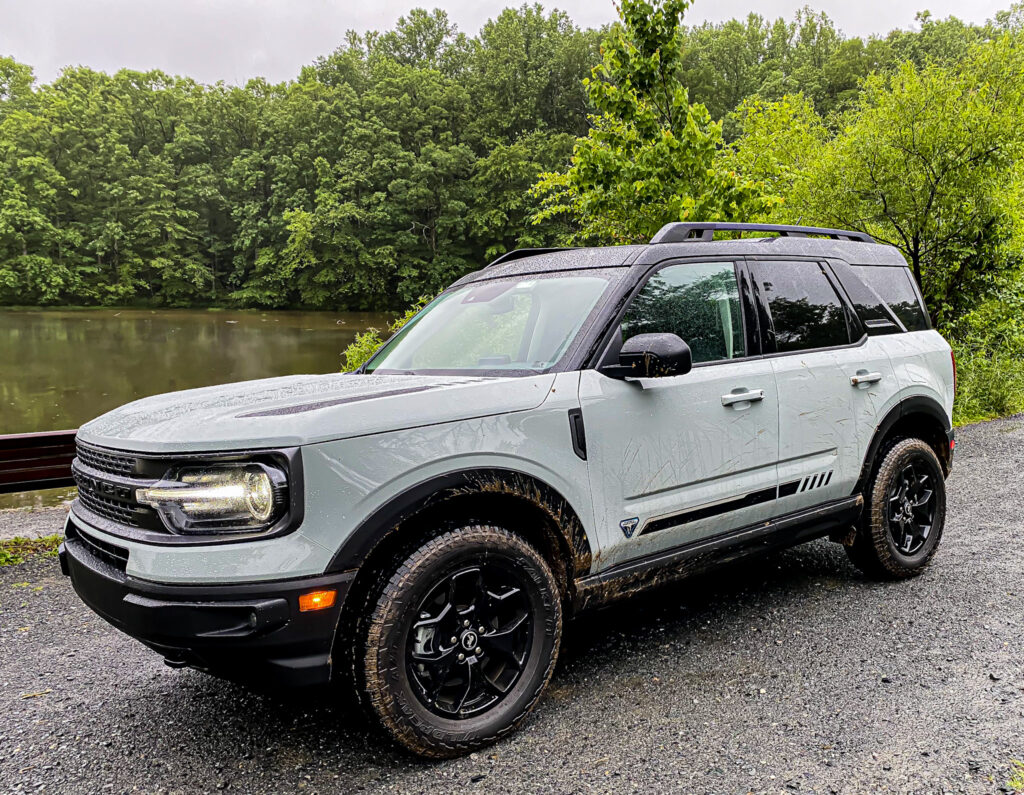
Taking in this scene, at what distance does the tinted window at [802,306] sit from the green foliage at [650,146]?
4398mm

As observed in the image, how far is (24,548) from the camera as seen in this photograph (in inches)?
201

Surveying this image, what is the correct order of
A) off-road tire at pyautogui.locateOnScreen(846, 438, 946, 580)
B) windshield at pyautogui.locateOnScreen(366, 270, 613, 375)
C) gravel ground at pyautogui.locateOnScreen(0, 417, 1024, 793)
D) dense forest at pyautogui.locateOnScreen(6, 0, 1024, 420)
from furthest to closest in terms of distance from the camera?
dense forest at pyautogui.locateOnScreen(6, 0, 1024, 420) → off-road tire at pyautogui.locateOnScreen(846, 438, 946, 580) → windshield at pyautogui.locateOnScreen(366, 270, 613, 375) → gravel ground at pyautogui.locateOnScreen(0, 417, 1024, 793)

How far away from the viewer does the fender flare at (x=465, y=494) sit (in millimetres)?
2250

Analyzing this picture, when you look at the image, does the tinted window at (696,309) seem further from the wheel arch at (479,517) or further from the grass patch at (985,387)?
the grass patch at (985,387)

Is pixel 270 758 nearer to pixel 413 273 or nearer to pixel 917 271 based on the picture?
pixel 917 271

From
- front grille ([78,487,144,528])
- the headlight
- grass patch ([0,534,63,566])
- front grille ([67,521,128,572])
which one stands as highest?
the headlight

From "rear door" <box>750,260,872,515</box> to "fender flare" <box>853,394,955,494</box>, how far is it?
0.10m

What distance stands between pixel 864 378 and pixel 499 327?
203 cm

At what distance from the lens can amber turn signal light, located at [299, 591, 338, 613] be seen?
7.07 ft

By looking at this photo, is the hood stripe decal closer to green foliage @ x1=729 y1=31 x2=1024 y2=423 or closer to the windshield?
the windshield

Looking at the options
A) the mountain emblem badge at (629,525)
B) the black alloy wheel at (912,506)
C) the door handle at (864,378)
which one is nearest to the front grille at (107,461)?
the mountain emblem badge at (629,525)

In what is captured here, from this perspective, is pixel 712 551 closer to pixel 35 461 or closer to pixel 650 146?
pixel 35 461

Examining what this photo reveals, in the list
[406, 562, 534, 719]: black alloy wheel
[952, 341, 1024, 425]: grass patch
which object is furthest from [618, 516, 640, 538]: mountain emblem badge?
[952, 341, 1024, 425]: grass patch

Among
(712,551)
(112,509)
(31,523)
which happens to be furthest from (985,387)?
(31,523)
